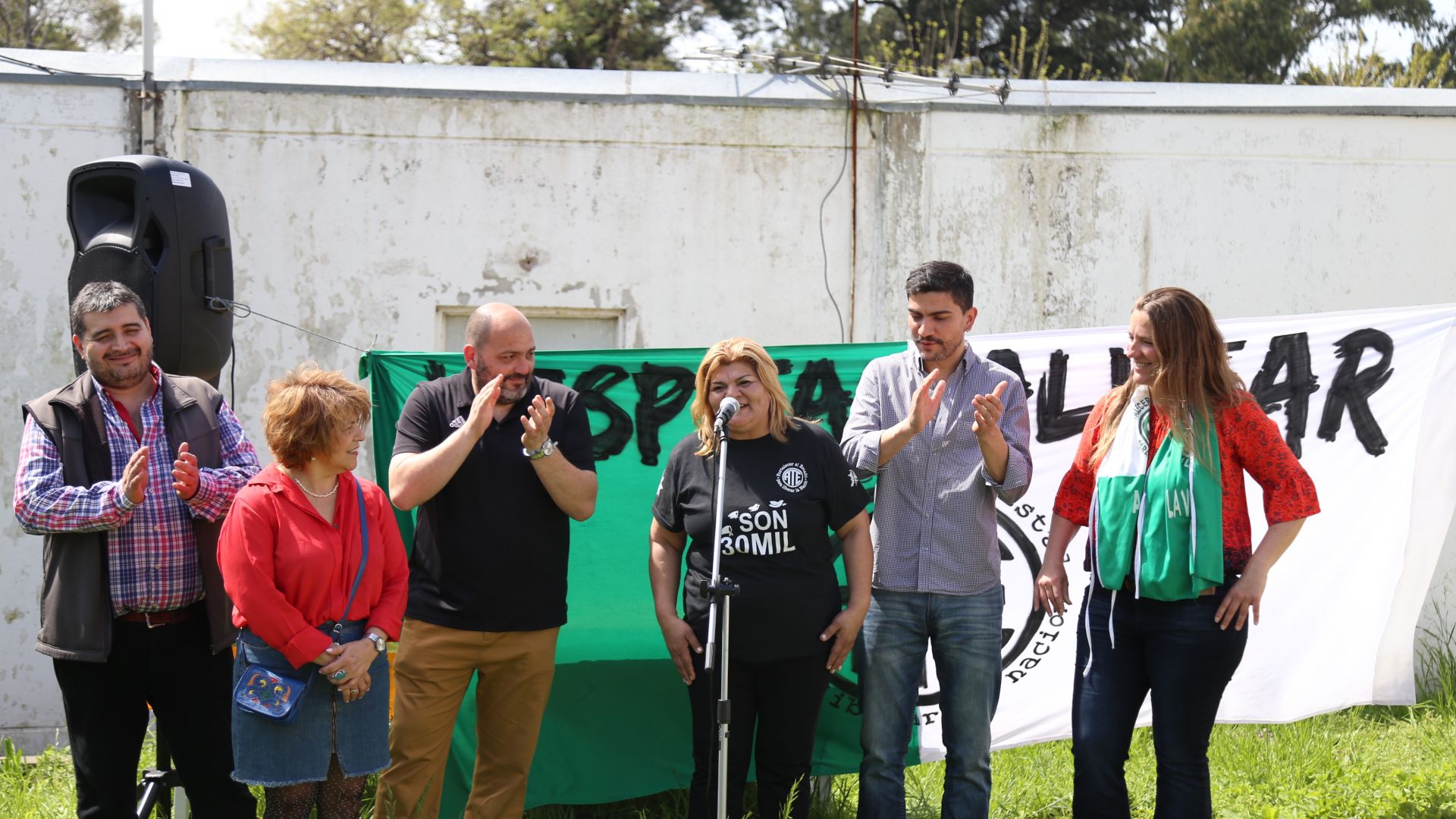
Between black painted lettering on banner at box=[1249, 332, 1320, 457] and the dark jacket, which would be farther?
black painted lettering on banner at box=[1249, 332, 1320, 457]

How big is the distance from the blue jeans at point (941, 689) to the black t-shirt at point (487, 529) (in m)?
1.12

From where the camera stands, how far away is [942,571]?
4152 millimetres

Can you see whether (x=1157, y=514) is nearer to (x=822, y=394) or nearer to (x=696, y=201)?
(x=822, y=394)

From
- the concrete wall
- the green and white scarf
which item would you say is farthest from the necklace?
the concrete wall

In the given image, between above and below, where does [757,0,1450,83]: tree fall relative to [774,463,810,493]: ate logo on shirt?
above

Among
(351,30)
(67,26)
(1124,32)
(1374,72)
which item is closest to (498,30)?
(351,30)

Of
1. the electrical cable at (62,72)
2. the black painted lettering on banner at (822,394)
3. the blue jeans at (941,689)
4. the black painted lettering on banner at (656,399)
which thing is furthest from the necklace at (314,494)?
the electrical cable at (62,72)

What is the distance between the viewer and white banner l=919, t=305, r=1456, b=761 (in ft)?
17.2

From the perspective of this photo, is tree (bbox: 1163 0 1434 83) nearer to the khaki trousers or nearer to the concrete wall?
the concrete wall

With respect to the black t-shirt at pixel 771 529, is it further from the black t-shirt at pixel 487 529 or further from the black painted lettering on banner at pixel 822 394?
the black painted lettering on banner at pixel 822 394

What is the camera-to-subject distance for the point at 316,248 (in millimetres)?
6984

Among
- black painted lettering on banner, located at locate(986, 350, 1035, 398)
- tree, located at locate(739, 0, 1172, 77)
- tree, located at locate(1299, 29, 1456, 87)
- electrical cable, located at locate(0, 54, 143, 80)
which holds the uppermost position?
tree, located at locate(739, 0, 1172, 77)

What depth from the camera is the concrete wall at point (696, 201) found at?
6.89 m

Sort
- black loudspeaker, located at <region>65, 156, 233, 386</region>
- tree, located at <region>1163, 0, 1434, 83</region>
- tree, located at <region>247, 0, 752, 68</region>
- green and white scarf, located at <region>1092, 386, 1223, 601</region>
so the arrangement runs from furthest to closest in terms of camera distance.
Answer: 1. tree, located at <region>247, 0, 752, 68</region>
2. tree, located at <region>1163, 0, 1434, 83</region>
3. black loudspeaker, located at <region>65, 156, 233, 386</region>
4. green and white scarf, located at <region>1092, 386, 1223, 601</region>
